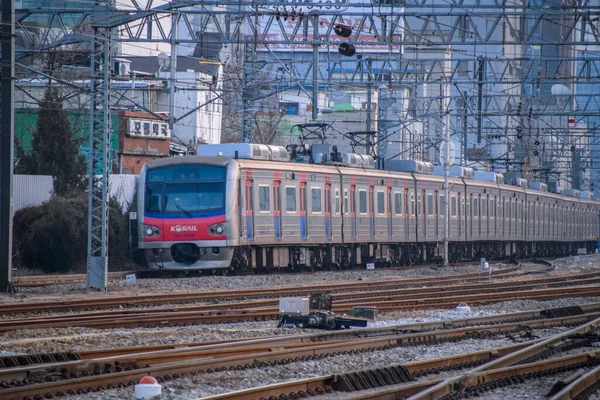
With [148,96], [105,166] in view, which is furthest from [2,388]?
[148,96]

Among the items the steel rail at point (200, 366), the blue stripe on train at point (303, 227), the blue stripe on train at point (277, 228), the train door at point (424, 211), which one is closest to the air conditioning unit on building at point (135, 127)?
the train door at point (424, 211)

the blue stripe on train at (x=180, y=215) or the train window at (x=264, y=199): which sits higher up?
the train window at (x=264, y=199)

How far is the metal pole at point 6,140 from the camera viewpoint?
754 inches

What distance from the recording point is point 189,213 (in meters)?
24.9

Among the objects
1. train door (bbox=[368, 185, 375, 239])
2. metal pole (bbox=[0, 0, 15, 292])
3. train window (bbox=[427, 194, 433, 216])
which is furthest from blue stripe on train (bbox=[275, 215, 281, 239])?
train window (bbox=[427, 194, 433, 216])

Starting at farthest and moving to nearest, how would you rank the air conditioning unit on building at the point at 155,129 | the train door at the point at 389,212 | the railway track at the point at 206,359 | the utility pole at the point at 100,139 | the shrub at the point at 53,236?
the air conditioning unit on building at the point at 155,129
the train door at the point at 389,212
the shrub at the point at 53,236
the utility pole at the point at 100,139
the railway track at the point at 206,359

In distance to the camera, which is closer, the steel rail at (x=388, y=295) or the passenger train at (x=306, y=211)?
the steel rail at (x=388, y=295)

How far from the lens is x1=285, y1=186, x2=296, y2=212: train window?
27109 millimetres

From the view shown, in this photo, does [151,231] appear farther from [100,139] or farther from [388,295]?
[388,295]

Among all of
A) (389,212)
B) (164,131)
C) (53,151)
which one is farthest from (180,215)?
(164,131)

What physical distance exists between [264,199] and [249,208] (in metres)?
0.74

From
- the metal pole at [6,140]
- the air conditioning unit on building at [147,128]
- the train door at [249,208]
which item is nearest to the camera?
the metal pole at [6,140]

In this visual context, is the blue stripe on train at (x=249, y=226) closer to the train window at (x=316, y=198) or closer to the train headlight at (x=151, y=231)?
the train headlight at (x=151, y=231)

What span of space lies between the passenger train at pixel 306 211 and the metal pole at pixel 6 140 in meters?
6.04
